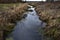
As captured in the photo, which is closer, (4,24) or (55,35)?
(55,35)

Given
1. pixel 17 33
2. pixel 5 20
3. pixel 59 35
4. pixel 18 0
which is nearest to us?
pixel 59 35

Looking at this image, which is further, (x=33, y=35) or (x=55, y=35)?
(x=33, y=35)

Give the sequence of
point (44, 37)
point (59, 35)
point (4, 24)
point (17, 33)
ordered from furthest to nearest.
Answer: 1. point (4, 24)
2. point (17, 33)
3. point (44, 37)
4. point (59, 35)

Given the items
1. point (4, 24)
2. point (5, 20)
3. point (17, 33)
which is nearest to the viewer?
point (17, 33)

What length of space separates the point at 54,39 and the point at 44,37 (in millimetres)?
1103

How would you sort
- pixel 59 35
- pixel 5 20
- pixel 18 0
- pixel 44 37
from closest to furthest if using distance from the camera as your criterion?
pixel 59 35 → pixel 44 37 → pixel 5 20 → pixel 18 0

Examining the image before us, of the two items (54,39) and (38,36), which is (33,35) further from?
(54,39)

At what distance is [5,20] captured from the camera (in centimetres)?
1739

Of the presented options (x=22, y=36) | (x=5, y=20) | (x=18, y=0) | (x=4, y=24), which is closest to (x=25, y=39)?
(x=22, y=36)

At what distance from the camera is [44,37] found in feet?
44.6

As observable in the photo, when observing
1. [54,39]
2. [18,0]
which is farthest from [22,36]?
[18,0]

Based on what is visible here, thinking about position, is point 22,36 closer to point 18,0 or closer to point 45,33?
point 45,33

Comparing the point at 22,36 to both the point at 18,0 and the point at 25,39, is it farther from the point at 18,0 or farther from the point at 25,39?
the point at 18,0

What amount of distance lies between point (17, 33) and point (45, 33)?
2552mm
